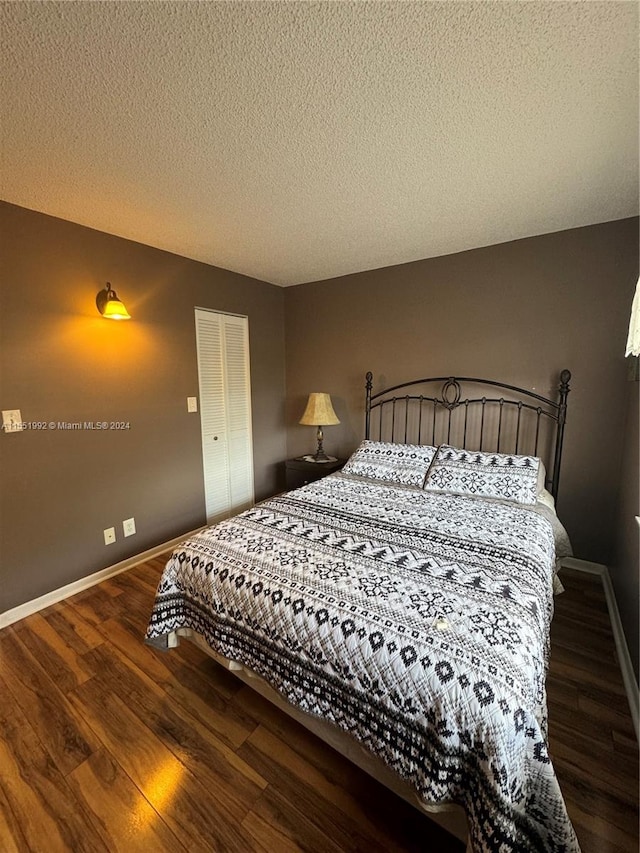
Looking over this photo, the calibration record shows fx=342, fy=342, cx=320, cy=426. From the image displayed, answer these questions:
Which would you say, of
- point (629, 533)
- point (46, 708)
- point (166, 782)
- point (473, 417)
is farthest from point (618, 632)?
point (46, 708)

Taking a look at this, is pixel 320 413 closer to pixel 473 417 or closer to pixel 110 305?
pixel 473 417

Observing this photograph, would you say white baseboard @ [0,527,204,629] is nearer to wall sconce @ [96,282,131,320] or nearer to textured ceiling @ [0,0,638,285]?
wall sconce @ [96,282,131,320]

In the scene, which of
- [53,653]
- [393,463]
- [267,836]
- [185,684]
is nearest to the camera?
[267,836]

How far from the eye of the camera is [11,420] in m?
2.01

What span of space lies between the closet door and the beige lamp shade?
0.68 metres

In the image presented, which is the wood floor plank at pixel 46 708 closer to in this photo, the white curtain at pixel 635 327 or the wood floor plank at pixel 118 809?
the wood floor plank at pixel 118 809

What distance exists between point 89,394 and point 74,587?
52.1 inches

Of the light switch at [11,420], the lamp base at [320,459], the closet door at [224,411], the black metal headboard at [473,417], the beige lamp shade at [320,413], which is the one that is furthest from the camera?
the lamp base at [320,459]

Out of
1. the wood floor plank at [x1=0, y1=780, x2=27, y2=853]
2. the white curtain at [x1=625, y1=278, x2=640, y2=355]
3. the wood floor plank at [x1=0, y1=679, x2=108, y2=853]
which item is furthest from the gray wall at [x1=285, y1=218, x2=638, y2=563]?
the wood floor plank at [x1=0, y1=780, x2=27, y2=853]

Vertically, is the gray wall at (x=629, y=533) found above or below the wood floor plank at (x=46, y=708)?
above

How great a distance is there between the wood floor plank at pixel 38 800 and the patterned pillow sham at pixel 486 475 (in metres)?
2.23

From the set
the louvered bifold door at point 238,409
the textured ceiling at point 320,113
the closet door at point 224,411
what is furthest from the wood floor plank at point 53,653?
the textured ceiling at point 320,113

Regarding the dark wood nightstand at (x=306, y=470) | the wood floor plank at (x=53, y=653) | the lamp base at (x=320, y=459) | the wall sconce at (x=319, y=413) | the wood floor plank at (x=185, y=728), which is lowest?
the wood floor plank at (x=185, y=728)

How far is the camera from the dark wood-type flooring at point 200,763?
111 cm
